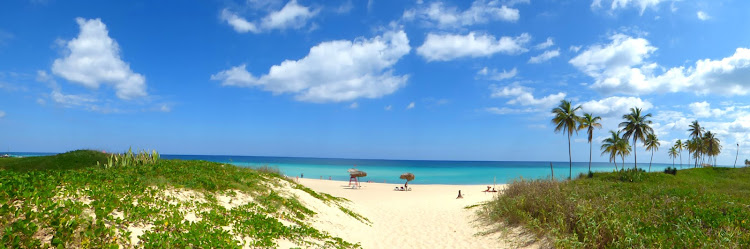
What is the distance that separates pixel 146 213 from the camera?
736 centimetres

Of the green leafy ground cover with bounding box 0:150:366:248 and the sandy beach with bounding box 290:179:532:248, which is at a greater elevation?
the green leafy ground cover with bounding box 0:150:366:248

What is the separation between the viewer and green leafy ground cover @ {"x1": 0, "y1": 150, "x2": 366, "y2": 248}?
223 inches

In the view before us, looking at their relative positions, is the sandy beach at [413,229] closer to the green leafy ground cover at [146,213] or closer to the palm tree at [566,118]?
the green leafy ground cover at [146,213]

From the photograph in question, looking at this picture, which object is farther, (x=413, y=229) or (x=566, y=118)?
(x=566, y=118)

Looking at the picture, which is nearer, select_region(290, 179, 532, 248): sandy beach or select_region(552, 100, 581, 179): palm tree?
select_region(290, 179, 532, 248): sandy beach

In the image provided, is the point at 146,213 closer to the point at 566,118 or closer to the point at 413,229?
the point at 413,229

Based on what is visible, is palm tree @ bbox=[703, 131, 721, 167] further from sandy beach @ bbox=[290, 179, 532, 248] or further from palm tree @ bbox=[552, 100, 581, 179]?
sandy beach @ bbox=[290, 179, 532, 248]

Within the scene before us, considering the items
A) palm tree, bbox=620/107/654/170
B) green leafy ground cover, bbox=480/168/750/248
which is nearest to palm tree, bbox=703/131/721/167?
palm tree, bbox=620/107/654/170

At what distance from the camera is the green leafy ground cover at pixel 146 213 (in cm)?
566

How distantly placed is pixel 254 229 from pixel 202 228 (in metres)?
1.29

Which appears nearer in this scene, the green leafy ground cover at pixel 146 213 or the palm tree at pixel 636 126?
the green leafy ground cover at pixel 146 213

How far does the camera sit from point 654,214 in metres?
9.80

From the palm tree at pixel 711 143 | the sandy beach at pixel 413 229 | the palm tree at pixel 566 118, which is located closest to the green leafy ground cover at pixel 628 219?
the sandy beach at pixel 413 229

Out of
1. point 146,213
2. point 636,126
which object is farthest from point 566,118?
point 146,213
